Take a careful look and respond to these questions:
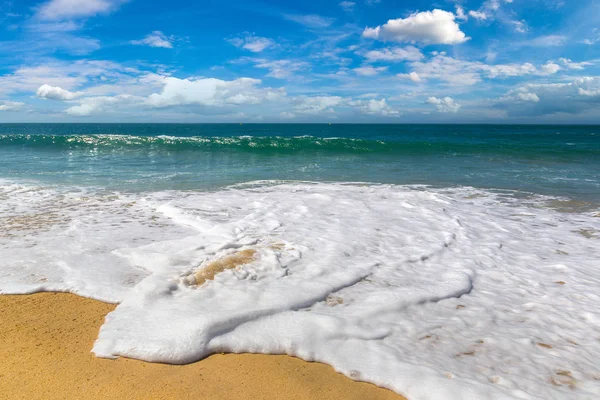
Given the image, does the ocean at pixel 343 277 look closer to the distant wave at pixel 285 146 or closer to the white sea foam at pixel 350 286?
the white sea foam at pixel 350 286

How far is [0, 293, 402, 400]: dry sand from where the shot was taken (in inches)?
93.4

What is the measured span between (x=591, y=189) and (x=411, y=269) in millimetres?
9619

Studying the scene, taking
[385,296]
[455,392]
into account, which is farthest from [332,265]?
[455,392]

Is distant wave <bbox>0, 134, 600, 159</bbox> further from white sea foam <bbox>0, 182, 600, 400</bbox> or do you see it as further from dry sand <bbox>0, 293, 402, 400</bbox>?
dry sand <bbox>0, 293, 402, 400</bbox>

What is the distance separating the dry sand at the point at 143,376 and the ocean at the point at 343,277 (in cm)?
10

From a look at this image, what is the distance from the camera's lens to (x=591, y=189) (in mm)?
11102

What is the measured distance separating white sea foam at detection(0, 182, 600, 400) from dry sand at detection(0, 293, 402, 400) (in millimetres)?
103

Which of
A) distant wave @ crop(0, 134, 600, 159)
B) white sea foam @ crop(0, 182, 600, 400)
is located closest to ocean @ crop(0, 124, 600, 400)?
white sea foam @ crop(0, 182, 600, 400)

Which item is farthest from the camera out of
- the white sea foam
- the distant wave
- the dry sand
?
the distant wave

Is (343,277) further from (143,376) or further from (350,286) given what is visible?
(143,376)

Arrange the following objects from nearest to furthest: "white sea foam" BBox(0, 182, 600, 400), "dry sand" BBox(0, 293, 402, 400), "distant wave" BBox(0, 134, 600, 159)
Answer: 1. "dry sand" BBox(0, 293, 402, 400)
2. "white sea foam" BBox(0, 182, 600, 400)
3. "distant wave" BBox(0, 134, 600, 159)

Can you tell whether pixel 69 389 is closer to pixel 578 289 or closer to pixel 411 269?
pixel 411 269

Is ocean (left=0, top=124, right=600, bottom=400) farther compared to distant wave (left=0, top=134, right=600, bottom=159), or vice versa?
distant wave (left=0, top=134, right=600, bottom=159)

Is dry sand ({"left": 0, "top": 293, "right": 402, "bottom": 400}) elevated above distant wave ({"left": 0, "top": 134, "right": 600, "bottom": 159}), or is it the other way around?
distant wave ({"left": 0, "top": 134, "right": 600, "bottom": 159})
